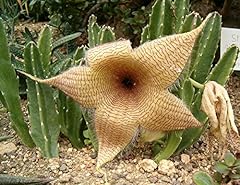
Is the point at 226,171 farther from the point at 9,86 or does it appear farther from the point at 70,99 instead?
the point at 9,86

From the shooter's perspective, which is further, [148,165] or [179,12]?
[179,12]

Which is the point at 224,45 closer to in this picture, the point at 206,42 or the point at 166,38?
the point at 206,42

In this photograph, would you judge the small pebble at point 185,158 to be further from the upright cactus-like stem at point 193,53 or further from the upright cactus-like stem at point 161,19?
the upright cactus-like stem at point 161,19

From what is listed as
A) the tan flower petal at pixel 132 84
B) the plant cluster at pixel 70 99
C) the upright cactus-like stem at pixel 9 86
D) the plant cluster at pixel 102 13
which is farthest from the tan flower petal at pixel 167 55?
the plant cluster at pixel 102 13

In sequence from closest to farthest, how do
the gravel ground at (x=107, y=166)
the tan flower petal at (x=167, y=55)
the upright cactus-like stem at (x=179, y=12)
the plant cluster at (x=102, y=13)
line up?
the tan flower petal at (x=167, y=55)
the gravel ground at (x=107, y=166)
the upright cactus-like stem at (x=179, y=12)
the plant cluster at (x=102, y=13)

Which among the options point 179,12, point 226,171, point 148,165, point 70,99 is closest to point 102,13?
point 179,12

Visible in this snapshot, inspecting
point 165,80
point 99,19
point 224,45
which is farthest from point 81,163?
point 99,19
